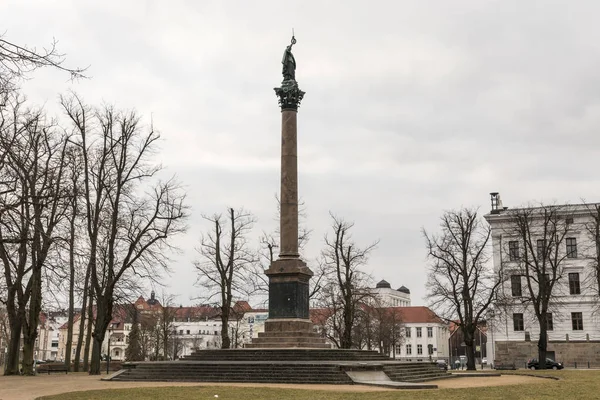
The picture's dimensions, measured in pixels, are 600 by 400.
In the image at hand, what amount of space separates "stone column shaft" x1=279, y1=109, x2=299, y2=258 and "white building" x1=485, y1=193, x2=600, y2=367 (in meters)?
29.3

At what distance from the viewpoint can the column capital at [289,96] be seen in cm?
3039

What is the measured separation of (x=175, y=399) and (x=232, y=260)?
25104 millimetres

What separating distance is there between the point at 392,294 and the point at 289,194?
10851 cm

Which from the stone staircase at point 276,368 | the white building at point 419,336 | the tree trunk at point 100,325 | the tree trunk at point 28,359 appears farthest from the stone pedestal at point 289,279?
the white building at point 419,336

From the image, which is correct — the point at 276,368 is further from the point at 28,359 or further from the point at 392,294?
the point at 392,294

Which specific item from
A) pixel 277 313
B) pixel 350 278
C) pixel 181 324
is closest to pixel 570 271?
pixel 350 278

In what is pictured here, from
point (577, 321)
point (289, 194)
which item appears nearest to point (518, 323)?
point (577, 321)

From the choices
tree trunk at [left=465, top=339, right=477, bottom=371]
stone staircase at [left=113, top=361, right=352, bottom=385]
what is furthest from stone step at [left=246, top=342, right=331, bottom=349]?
tree trunk at [left=465, top=339, right=477, bottom=371]

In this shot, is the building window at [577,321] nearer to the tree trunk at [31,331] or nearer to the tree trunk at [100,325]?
the tree trunk at [100,325]

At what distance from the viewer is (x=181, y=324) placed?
421 feet

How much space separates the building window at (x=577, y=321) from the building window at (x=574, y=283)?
6.98ft

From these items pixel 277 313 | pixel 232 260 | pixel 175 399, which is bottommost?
pixel 175 399

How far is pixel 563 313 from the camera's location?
54.5 m

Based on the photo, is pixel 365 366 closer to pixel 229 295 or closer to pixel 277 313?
pixel 277 313
